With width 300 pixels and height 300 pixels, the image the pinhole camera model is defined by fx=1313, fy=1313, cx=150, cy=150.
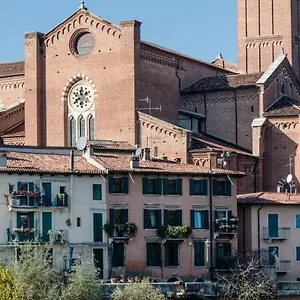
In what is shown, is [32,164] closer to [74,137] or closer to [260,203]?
[260,203]

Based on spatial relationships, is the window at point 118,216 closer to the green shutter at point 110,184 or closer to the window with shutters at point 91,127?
the green shutter at point 110,184

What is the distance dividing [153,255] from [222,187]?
526 cm

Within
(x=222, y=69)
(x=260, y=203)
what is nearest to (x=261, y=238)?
(x=260, y=203)

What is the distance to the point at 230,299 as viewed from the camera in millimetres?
54156

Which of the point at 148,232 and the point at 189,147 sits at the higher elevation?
the point at 189,147

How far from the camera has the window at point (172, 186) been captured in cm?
5912

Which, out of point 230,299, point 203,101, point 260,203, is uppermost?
point 203,101

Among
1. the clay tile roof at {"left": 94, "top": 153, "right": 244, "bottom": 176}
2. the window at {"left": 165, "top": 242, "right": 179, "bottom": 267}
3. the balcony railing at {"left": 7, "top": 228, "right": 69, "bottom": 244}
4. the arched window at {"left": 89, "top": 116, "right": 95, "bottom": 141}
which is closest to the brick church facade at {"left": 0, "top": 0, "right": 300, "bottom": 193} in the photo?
the arched window at {"left": 89, "top": 116, "right": 95, "bottom": 141}

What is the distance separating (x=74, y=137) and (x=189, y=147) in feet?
28.7

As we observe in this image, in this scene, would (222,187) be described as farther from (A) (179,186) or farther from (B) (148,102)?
(B) (148,102)

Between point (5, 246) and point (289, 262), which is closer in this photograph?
point (5, 246)

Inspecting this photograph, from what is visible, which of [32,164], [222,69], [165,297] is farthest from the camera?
[222,69]

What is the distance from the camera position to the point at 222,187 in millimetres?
60719

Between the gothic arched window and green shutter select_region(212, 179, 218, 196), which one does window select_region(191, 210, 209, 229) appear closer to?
green shutter select_region(212, 179, 218, 196)
